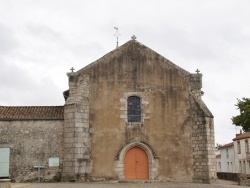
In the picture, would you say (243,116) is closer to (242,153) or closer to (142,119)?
(142,119)

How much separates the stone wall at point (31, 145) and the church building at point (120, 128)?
0.17 ft

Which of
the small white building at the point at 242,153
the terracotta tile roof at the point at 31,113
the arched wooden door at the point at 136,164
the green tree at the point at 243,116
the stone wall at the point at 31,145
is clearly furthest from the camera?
the small white building at the point at 242,153

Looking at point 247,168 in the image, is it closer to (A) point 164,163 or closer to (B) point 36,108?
(A) point 164,163

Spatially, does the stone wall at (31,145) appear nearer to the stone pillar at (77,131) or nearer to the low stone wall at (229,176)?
the stone pillar at (77,131)

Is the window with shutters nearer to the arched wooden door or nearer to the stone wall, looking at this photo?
the stone wall

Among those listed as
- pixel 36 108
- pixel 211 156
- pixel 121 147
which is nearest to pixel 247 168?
pixel 211 156

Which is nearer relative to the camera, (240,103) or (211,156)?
(211,156)

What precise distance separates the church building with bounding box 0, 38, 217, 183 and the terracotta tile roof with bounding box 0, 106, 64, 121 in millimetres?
54

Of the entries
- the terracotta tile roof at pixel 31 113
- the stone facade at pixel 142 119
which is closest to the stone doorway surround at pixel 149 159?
the stone facade at pixel 142 119

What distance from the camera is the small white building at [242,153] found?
134 feet

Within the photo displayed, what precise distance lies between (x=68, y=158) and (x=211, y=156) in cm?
785

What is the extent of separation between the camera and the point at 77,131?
2027cm

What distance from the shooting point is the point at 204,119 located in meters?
20.9

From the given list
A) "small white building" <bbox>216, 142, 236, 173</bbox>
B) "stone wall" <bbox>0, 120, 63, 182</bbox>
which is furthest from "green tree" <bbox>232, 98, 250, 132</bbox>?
"small white building" <bbox>216, 142, 236, 173</bbox>
